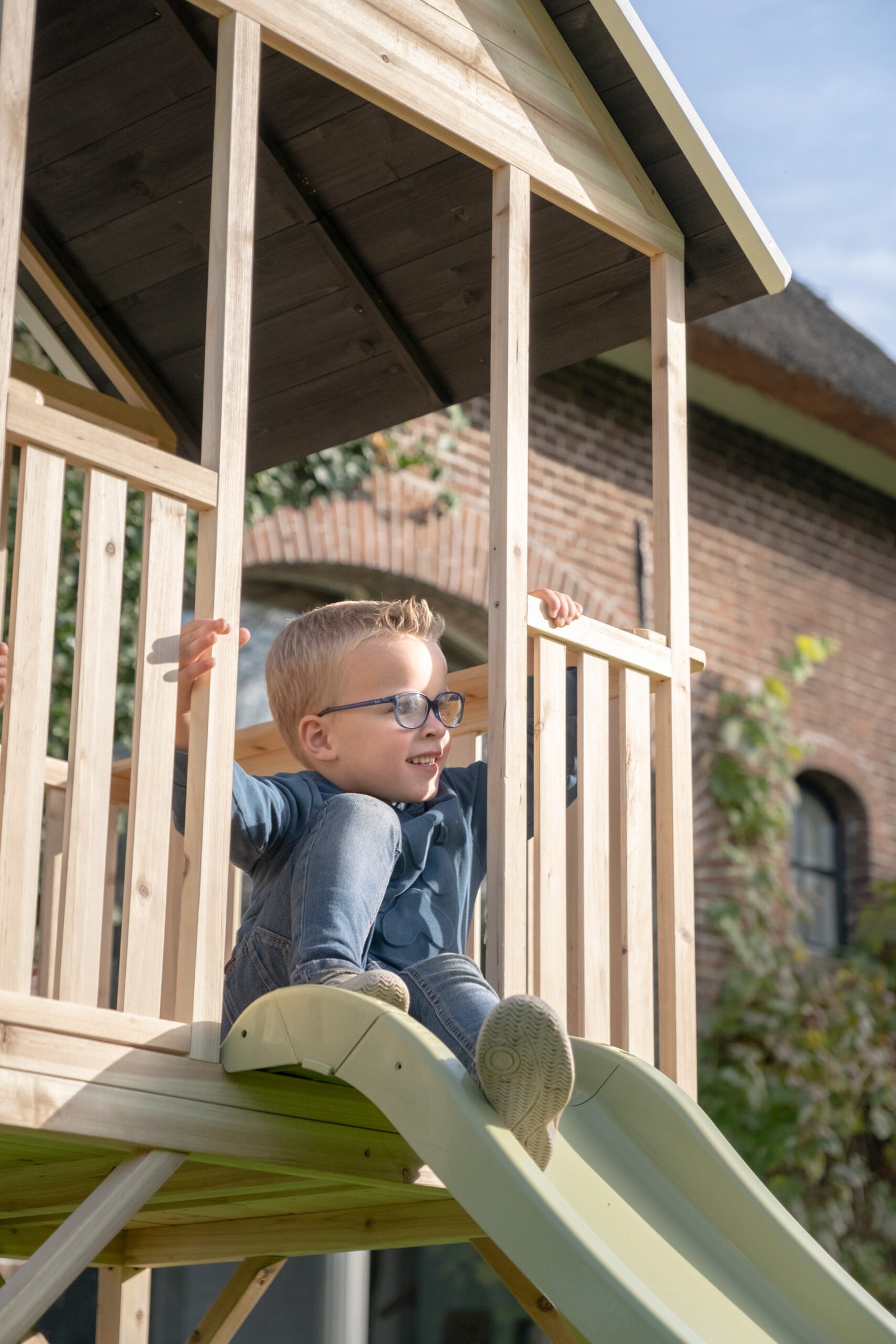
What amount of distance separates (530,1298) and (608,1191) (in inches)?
51.1

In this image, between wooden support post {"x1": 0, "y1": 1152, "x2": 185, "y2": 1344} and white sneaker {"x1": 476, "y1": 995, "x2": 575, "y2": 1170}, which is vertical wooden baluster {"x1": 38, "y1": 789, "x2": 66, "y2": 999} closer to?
wooden support post {"x1": 0, "y1": 1152, "x2": 185, "y2": 1344}

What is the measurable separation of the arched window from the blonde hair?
6.63m

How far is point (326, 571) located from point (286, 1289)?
9.92 ft

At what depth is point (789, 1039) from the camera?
820 cm

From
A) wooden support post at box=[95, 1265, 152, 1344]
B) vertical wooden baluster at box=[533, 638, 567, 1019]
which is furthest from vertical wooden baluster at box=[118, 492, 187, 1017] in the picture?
wooden support post at box=[95, 1265, 152, 1344]

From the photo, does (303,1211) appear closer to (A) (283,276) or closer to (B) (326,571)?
(A) (283,276)

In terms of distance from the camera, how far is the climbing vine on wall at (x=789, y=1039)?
803 cm

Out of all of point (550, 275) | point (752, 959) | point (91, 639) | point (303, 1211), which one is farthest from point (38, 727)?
point (752, 959)

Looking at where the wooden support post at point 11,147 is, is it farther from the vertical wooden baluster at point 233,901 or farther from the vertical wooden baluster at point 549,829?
the vertical wooden baluster at point 233,901

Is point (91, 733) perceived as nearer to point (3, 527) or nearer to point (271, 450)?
point (3, 527)

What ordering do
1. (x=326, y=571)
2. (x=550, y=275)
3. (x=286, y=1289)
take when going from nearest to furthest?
1. (x=550, y=275)
2. (x=286, y=1289)
3. (x=326, y=571)

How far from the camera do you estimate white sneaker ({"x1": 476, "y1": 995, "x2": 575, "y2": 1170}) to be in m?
2.12

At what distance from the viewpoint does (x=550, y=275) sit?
12.7 feet

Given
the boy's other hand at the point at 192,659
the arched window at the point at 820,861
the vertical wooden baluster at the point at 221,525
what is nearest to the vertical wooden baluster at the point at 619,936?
the vertical wooden baluster at the point at 221,525
